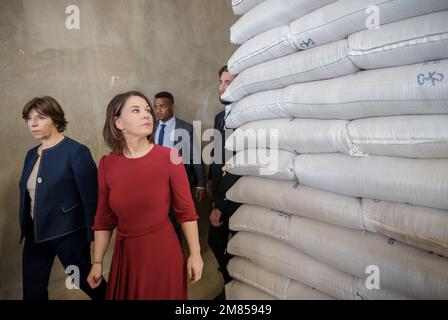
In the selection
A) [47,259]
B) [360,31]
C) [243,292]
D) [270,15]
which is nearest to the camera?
[360,31]

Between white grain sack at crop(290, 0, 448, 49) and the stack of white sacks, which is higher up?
white grain sack at crop(290, 0, 448, 49)

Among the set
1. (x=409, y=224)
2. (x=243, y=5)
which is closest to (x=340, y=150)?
(x=409, y=224)

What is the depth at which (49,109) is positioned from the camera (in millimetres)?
937

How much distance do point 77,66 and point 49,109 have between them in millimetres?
185

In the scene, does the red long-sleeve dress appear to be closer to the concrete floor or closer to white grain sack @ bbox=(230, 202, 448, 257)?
the concrete floor

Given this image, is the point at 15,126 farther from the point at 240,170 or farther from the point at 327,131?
the point at 327,131

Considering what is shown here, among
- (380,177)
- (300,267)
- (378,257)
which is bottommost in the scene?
(300,267)

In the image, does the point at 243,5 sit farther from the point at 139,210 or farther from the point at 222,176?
the point at 139,210

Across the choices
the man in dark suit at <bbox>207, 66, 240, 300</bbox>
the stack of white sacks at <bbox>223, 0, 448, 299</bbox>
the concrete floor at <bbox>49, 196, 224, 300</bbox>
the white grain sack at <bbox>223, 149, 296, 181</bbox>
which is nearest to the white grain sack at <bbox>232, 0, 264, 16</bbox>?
the stack of white sacks at <bbox>223, 0, 448, 299</bbox>

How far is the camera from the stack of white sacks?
73 centimetres

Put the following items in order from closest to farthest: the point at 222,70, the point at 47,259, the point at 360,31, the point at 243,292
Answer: the point at 360,31, the point at 47,259, the point at 243,292, the point at 222,70

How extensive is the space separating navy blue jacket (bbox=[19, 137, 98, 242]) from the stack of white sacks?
1.91 ft

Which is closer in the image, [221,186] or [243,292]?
[243,292]

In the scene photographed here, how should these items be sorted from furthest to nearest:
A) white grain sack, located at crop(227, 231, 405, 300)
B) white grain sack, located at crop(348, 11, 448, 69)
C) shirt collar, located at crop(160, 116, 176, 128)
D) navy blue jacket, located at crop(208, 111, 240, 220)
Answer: navy blue jacket, located at crop(208, 111, 240, 220) → shirt collar, located at crop(160, 116, 176, 128) → white grain sack, located at crop(227, 231, 405, 300) → white grain sack, located at crop(348, 11, 448, 69)
